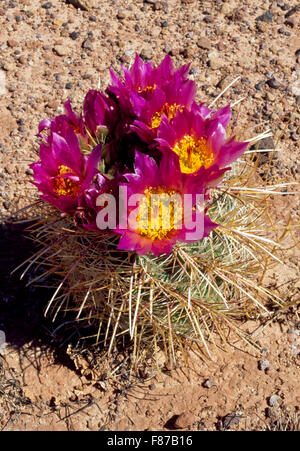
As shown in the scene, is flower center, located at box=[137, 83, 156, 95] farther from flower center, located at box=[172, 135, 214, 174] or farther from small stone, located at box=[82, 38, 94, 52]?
small stone, located at box=[82, 38, 94, 52]

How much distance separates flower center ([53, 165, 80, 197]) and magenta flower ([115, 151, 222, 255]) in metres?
0.16

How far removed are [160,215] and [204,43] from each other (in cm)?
187

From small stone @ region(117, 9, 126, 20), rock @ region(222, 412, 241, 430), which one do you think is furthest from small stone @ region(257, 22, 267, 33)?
rock @ region(222, 412, 241, 430)

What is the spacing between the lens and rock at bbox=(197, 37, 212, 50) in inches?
108

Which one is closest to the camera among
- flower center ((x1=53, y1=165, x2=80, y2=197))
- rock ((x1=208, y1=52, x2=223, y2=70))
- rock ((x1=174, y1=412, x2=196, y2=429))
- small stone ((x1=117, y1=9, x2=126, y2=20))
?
flower center ((x1=53, y1=165, x2=80, y2=197))

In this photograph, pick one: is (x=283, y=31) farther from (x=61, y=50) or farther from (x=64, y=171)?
(x=64, y=171)

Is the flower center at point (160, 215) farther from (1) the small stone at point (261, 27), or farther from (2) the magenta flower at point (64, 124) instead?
(1) the small stone at point (261, 27)

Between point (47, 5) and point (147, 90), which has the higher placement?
point (47, 5)

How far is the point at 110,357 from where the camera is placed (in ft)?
6.23

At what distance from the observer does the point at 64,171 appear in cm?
125

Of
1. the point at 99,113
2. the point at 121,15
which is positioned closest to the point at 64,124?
the point at 99,113

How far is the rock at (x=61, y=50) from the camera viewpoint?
9.21 feet

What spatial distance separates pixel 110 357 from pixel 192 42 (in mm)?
1837

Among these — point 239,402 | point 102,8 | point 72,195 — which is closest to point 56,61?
point 102,8
